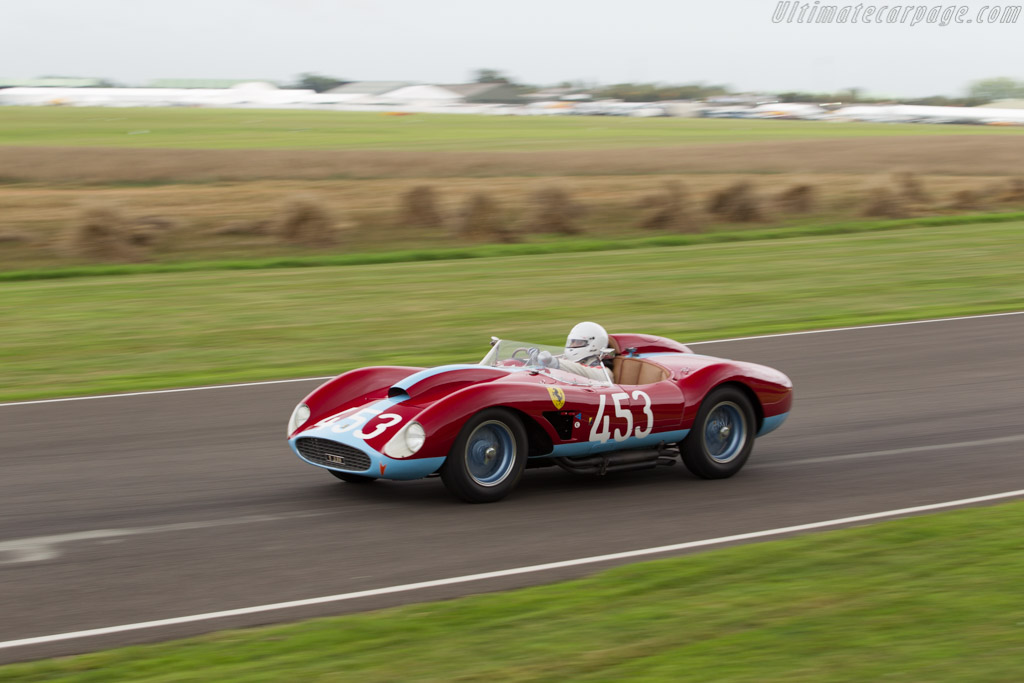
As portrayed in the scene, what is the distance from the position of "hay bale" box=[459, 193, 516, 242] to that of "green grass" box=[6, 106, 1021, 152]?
2458 centimetres

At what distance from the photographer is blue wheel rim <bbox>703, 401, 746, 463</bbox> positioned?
853 cm

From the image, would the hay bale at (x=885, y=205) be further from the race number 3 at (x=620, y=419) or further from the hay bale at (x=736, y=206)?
the race number 3 at (x=620, y=419)

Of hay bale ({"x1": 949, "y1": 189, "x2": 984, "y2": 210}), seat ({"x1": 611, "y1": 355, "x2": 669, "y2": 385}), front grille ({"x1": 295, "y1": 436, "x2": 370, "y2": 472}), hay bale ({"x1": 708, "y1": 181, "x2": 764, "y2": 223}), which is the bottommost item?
front grille ({"x1": 295, "y1": 436, "x2": 370, "y2": 472})

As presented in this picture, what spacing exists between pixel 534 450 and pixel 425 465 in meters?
0.86

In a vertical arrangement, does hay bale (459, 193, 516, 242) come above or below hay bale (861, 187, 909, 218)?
below

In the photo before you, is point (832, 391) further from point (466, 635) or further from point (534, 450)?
point (466, 635)

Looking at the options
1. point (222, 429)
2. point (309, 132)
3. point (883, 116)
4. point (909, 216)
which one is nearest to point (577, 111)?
point (883, 116)

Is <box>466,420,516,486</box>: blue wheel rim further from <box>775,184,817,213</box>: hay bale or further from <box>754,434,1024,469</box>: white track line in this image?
<box>775,184,817,213</box>: hay bale

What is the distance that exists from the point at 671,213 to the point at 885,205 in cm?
657

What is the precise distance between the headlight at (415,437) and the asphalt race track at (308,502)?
0.46m

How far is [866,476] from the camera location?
855 centimetres

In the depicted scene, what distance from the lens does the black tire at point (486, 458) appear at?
7227 millimetres

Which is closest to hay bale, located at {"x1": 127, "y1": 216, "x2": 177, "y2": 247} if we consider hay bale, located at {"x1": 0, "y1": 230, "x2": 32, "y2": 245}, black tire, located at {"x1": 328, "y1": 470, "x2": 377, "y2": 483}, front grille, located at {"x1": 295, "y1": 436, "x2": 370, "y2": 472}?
hay bale, located at {"x1": 0, "y1": 230, "x2": 32, "y2": 245}

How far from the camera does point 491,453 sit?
24.4 feet
